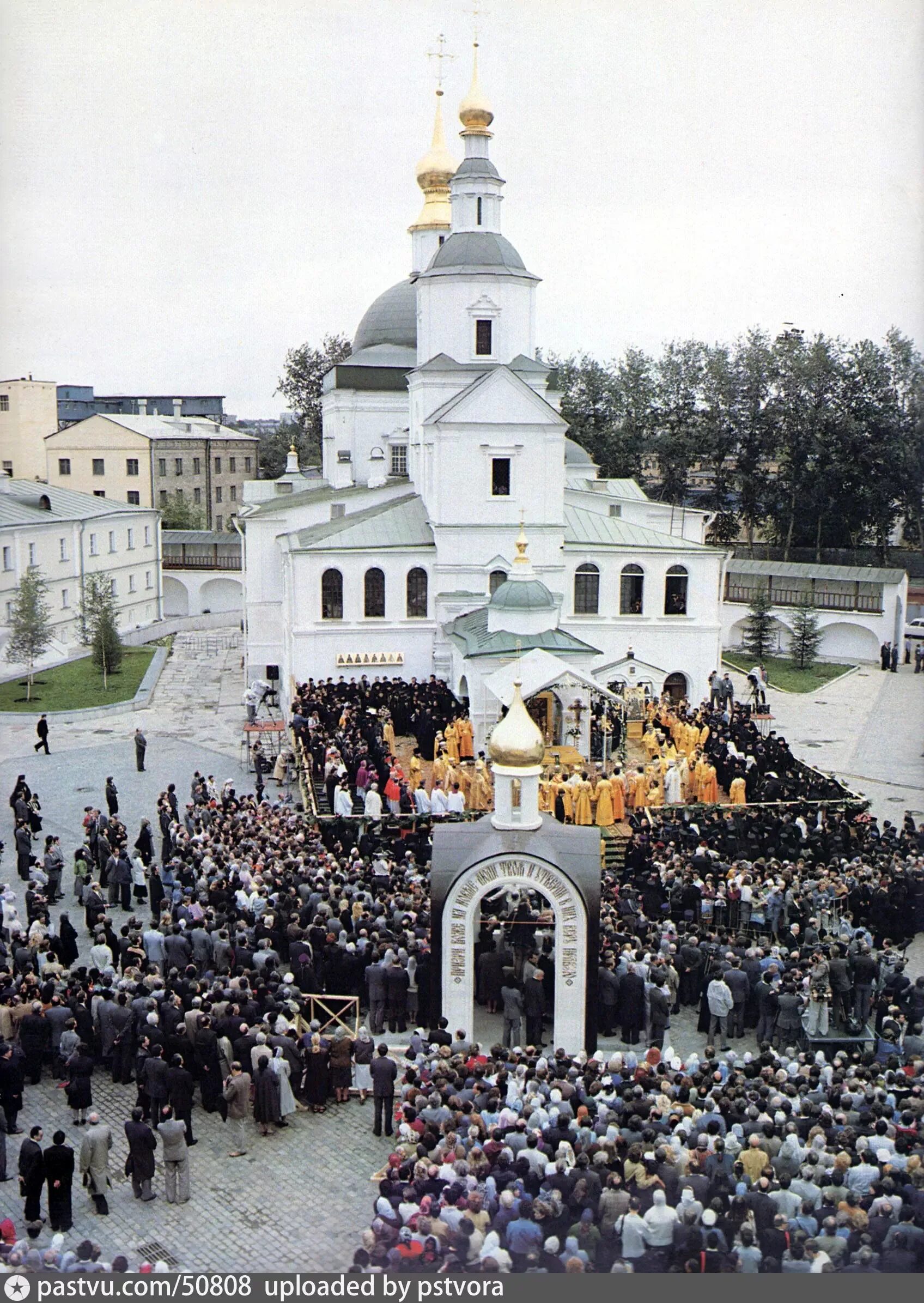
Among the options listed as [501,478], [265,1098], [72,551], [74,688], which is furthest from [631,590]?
[265,1098]

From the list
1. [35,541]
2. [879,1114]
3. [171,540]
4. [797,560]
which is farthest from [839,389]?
[879,1114]

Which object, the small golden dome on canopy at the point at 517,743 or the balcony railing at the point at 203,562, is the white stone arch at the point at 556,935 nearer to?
the small golden dome on canopy at the point at 517,743

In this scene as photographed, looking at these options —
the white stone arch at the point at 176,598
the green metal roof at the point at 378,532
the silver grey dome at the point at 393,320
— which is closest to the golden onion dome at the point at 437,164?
the silver grey dome at the point at 393,320

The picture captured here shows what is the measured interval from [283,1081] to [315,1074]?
0.52 m

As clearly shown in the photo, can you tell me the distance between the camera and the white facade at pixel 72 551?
40219 millimetres

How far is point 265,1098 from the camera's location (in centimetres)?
1279

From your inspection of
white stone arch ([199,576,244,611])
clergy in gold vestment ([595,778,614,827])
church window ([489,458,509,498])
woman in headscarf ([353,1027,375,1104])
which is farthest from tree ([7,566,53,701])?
woman in headscarf ([353,1027,375,1104])

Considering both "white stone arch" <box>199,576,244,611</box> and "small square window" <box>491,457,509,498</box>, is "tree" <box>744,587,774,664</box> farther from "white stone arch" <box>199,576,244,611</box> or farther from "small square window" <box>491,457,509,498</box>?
"white stone arch" <box>199,576,244,611</box>

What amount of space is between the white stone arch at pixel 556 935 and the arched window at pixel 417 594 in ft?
60.2

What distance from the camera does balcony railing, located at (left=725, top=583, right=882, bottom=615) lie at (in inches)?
1779

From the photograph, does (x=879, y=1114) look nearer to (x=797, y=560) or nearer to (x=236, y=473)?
(x=797, y=560)

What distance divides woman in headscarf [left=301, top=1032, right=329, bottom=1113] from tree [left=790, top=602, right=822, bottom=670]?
108ft

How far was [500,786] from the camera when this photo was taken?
14383 mm

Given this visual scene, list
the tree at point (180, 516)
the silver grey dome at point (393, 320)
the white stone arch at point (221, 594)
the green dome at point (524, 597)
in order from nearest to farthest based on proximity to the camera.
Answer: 1. the green dome at point (524, 597)
2. the silver grey dome at point (393, 320)
3. the white stone arch at point (221, 594)
4. the tree at point (180, 516)
